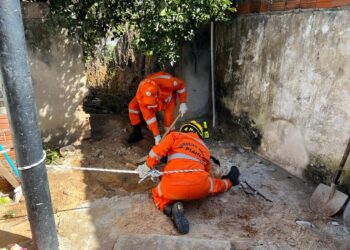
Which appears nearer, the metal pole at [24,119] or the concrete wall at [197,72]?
the metal pole at [24,119]

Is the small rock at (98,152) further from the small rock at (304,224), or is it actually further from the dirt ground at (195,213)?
the small rock at (304,224)

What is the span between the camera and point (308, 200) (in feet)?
12.3

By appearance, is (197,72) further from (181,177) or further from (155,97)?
(181,177)

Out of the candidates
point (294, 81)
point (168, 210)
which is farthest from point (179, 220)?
point (294, 81)

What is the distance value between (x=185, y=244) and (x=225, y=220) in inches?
29.1

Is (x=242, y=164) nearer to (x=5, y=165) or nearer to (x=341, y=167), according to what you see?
(x=341, y=167)

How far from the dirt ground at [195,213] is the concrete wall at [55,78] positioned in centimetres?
52

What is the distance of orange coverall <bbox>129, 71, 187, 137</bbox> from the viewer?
4625 mm

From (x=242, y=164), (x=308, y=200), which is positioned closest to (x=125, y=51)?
(x=242, y=164)

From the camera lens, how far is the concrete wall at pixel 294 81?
3.41 m

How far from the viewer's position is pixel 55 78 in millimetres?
4633

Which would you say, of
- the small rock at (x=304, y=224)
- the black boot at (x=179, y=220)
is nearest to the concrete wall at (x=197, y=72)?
the black boot at (x=179, y=220)

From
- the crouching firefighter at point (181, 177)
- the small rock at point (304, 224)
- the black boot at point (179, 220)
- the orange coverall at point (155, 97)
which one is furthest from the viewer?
the orange coverall at point (155, 97)

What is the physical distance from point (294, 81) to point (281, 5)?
40.0 inches
